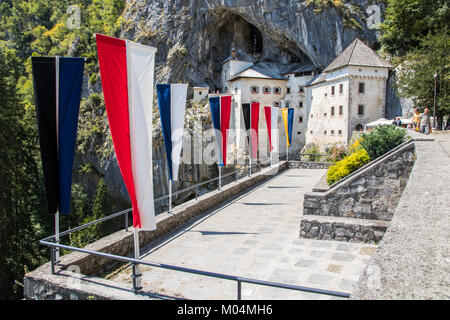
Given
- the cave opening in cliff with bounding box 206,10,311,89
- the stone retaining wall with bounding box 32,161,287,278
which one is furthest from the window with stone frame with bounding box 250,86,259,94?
the stone retaining wall with bounding box 32,161,287,278

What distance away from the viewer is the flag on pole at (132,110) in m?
5.05

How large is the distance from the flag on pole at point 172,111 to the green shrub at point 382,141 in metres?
5.83

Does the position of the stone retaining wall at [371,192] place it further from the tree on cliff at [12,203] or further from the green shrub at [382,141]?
the tree on cliff at [12,203]

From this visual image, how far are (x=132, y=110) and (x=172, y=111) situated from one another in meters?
3.52

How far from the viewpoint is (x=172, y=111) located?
8688 millimetres

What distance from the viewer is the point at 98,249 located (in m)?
6.32

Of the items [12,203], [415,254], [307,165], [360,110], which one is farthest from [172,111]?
[360,110]

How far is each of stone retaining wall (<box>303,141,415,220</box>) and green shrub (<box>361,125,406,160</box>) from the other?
1.74 m

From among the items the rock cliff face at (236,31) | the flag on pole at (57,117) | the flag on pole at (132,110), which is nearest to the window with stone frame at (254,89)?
the rock cliff face at (236,31)

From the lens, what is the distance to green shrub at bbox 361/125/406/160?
959 centimetres

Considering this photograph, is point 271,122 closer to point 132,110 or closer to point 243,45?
point 132,110

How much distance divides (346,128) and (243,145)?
13700 mm
